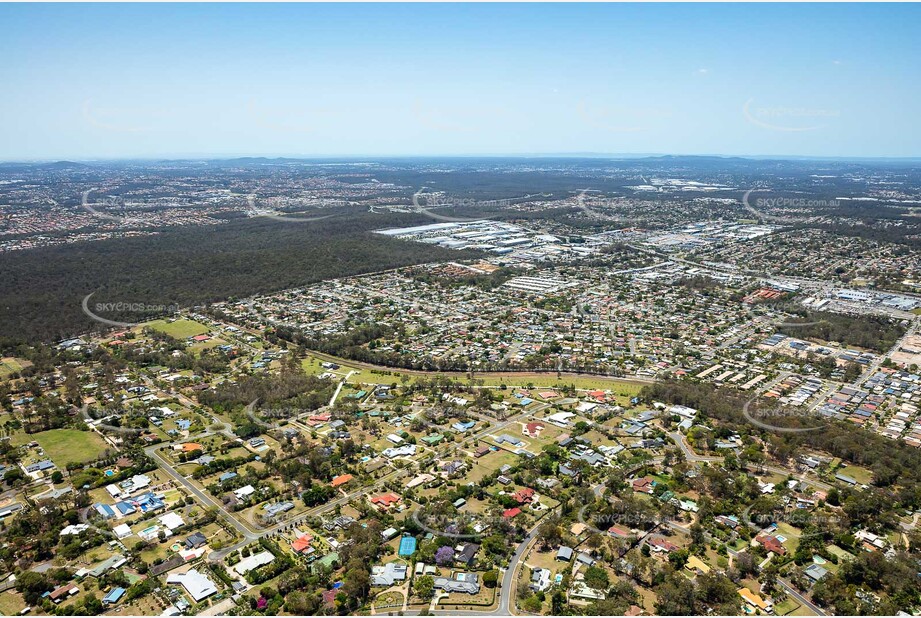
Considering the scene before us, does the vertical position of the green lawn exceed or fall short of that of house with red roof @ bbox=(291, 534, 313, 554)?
it falls short

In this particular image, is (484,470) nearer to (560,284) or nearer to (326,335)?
(326,335)

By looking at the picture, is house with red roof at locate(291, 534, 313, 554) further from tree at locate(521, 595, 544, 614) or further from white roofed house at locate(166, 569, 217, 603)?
tree at locate(521, 595, 544, 614)

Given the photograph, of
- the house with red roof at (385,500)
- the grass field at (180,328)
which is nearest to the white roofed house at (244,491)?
the house with red roof at (385,500)

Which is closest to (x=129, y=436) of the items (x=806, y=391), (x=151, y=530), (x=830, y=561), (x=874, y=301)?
(x=151, y=530)

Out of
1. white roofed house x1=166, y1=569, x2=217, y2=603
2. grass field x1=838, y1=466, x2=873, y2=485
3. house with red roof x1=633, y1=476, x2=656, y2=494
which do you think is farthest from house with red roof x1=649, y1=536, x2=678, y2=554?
white roofed house x1=166, y1=569, x2=217, y2=603

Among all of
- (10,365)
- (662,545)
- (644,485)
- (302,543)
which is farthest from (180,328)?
(662,545)

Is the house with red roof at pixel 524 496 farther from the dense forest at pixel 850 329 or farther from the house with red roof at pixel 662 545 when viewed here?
the dense forest at pixel 850 329
